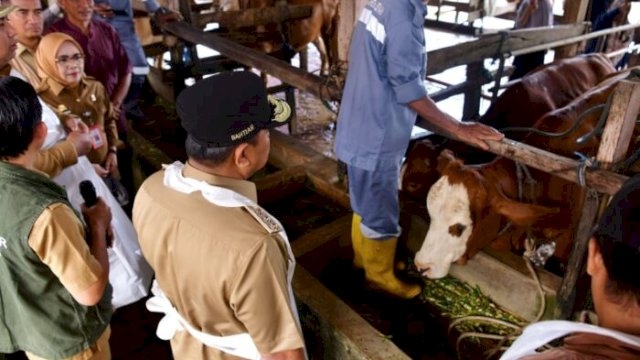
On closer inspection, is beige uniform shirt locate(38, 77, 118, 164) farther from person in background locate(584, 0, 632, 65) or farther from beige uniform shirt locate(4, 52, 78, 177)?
person in background locate(584, 0, 632, 65)

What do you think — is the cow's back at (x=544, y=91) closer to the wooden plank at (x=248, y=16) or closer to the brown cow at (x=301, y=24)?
the wooden plank at (x=248, y=16)

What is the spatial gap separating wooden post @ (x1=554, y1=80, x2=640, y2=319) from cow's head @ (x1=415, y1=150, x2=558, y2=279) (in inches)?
12.1

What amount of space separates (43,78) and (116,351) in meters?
1.84

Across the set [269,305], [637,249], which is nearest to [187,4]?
[269,305]

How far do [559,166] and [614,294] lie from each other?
5.08ft

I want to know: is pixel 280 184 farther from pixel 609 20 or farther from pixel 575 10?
pixel 609 20

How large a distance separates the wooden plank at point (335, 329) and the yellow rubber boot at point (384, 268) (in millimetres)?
453

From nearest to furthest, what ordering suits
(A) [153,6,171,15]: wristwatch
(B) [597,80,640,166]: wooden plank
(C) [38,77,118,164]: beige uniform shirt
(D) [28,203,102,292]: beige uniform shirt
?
(D) [28,203,102,292]: beige uniform shirt, (B) [597,80,640,166]: wooden plank, (C) [38,77,118,164]: beige uniform shirt, (A) [153,6,171,15]: wristwatch

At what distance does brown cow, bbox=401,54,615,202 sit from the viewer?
376 cm

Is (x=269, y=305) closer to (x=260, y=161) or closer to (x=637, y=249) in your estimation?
(x=260, y=161)

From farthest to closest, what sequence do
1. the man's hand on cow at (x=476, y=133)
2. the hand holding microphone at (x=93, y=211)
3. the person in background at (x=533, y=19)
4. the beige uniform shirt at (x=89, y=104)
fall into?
the person in background at (x=533, y=19), the beige uniform shirt at (x=89, y=104), the man's hand on cow at (x=476, y=133), the hand holding microphone at (x=93, y=211)

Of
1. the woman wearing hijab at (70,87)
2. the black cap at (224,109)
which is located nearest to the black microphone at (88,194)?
the black cap at (224,109)

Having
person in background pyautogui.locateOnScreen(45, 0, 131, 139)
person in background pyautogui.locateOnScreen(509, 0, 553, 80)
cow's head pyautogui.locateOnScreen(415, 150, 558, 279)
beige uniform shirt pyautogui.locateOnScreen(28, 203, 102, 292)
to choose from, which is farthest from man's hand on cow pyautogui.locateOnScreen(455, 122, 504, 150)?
person in background pyautogui.locateOnScreen(509, 0, 553, 80)

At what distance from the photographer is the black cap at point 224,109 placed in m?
1.44
